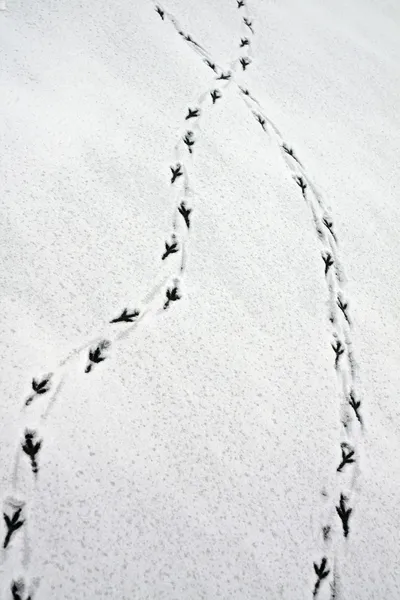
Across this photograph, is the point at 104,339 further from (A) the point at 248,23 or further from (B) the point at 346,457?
(A) the point at 248,23

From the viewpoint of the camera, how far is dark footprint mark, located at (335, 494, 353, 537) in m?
0.92

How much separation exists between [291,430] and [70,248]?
2.20ft

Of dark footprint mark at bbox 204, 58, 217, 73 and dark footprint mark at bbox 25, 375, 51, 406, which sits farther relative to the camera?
dark footprint mark at bbox 204, 58, 217, 73

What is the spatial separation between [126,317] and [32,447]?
339 millimetres

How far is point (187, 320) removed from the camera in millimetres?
1070

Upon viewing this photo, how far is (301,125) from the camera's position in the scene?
5.23ft

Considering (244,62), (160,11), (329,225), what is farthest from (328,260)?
(160,11)

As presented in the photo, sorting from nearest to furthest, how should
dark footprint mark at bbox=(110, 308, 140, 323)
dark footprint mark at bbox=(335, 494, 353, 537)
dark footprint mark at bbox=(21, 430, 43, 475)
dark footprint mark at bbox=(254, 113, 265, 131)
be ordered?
dark footprint mark at bbox=(21, 430, 43, 475) < dark footprint mark at bbox=(335, 494, 353, 537) < dark footprint mark at bbox=(110, 308, 140, 323) < dark footprint mark at bbox=(254, 113, 265, 131)

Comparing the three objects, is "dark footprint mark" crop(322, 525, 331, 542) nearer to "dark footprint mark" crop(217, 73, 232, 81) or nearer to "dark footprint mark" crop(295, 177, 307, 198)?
"dark footprint mark" crop(295, 177, 307, 198)

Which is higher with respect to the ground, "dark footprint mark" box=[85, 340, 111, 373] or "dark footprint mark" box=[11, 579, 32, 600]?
"dark footprint mark" box=[85, 340, 111, 373]

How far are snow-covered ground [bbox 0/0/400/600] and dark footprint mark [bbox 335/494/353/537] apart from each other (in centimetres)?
1

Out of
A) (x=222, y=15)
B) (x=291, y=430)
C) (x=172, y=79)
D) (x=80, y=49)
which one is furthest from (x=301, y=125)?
(x=291, y=430)

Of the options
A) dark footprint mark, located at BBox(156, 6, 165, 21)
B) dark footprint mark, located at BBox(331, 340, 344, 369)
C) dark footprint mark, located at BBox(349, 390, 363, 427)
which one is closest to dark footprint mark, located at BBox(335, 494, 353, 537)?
dark footprint mark, located at BBox(349, 390, 363, 427)

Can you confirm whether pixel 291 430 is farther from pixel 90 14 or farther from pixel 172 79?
pixel 90 14
